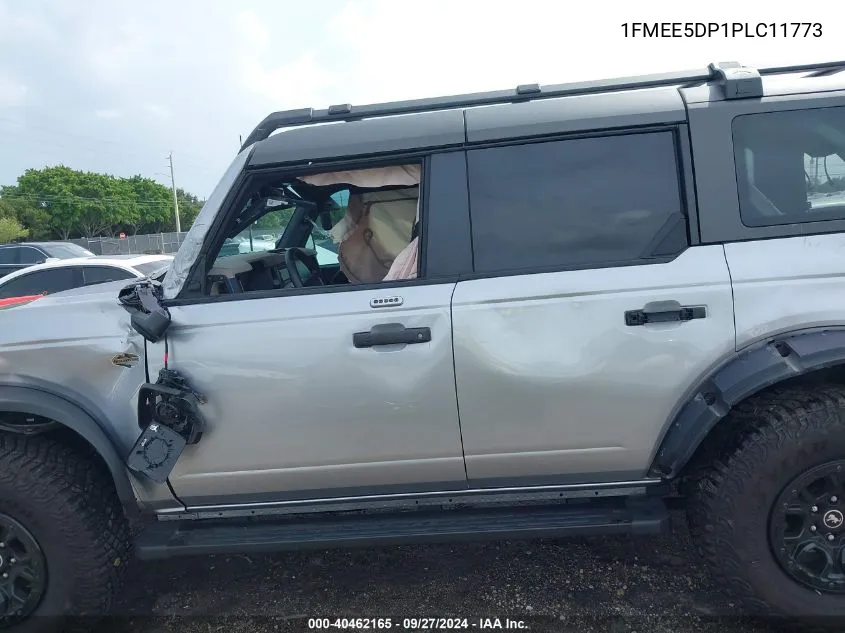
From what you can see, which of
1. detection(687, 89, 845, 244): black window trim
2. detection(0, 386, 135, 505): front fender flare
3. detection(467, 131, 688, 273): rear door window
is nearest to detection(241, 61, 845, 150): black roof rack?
detection(687, 89, 845, 244): black window trim

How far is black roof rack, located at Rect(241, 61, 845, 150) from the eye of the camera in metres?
2.71

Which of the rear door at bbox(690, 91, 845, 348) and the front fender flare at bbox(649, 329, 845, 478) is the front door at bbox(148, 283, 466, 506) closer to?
the front fender flare at bbox(649, 329, 845, 478)

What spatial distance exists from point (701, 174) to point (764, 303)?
22.9 inches

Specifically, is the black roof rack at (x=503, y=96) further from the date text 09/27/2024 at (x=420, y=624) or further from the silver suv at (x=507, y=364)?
the date text 09/27/2024 at (x=420, y=624)

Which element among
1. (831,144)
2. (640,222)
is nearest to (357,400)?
(640,222)

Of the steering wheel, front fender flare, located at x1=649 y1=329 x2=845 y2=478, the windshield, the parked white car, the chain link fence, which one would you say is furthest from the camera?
the chain link fence

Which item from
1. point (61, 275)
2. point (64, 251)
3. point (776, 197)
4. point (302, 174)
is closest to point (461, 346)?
point (302, 174)

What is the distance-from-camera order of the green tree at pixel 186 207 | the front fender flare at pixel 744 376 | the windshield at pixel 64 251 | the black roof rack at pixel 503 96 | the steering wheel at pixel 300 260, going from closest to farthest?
1. the front fender flare at pixel 744 376
2. the black roof rack at pixel 503 96
3. the steering wheel at pixel 300 260
4. the windshield at pixel 64 251
5. the green tree at pixel 186 207

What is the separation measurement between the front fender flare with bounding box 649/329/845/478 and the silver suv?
0.01 m

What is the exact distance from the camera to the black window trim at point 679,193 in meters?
2.48

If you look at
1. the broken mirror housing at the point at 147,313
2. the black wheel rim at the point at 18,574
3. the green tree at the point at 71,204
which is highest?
the green tree at the point at 71,204

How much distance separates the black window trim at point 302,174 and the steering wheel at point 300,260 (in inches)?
35.4

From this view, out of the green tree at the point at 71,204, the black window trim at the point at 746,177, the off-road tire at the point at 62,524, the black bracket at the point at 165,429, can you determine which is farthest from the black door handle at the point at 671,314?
the green tree at the point at 71,204

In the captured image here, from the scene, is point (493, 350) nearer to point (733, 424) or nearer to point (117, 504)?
point (733, 424)
